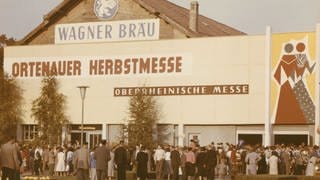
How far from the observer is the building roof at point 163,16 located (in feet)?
188

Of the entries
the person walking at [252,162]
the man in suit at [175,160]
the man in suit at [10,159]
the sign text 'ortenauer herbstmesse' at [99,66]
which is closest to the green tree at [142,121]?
the sign text 'ortenauer herbstmesse' at [99,66]

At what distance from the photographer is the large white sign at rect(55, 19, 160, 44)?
190 ft

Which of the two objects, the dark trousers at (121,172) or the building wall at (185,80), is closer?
the dark trousers at (121,172)

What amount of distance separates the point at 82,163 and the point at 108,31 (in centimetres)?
2822

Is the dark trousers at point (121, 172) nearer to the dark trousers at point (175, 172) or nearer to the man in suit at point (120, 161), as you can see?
the man in suit at point (120, 161)

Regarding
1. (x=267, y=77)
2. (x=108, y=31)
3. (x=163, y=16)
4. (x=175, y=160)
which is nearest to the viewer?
(x=175, y=160)

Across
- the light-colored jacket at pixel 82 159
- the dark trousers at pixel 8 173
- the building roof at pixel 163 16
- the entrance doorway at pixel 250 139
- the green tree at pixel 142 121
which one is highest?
the building roof at pixel 163 16

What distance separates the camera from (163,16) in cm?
5756

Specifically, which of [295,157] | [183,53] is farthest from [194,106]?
[295,157]

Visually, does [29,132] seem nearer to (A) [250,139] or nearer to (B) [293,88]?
(A) [250,139]

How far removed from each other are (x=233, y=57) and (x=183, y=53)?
11.9 ft

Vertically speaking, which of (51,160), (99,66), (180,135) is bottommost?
(51,160)

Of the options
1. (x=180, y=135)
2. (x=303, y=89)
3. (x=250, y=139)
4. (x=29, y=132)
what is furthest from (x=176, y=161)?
(x=29, y=132)

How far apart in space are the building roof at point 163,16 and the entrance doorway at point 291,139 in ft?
31.5
